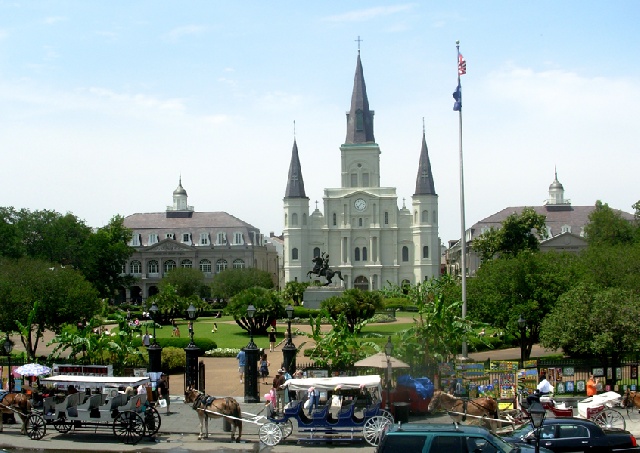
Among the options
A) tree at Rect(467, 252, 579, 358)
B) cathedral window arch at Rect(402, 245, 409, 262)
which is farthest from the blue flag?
cathedral window arch at Rect(402, 245, 409, 262)

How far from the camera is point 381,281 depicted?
4353 inches

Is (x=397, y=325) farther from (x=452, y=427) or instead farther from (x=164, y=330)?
(x=452, y=427)

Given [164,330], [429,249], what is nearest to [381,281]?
[429,249]

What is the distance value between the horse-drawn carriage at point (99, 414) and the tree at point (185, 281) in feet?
216

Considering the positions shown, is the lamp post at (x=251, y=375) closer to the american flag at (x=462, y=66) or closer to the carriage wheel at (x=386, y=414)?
the carriage wheel at (x=386, y=414)

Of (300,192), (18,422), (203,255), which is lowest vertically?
(18,422)

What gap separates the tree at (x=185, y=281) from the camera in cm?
8788

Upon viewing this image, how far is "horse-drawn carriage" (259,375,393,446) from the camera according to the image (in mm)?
18984

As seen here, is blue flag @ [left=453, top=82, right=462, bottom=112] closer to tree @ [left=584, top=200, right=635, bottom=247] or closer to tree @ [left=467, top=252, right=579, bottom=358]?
tree @ [left=467, top=252, right=579, bottom=358]

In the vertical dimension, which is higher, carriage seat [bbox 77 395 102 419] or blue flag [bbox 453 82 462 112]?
blue flag [bbox 453 82 462 112]

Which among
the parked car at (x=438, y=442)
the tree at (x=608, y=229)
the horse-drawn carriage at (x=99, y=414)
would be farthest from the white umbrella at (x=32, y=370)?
the tree at (x=608, y=229)

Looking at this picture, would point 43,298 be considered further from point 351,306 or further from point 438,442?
point 438,442

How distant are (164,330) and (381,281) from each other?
60.5 meters

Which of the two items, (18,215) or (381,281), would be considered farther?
(381,281)
